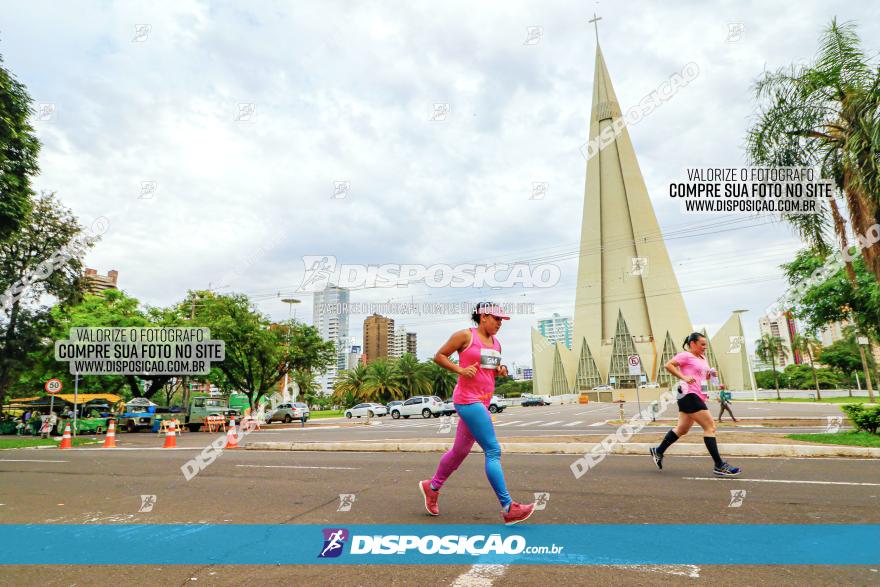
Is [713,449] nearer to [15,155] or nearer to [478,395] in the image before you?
[478,395]

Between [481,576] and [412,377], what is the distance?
56.4 m

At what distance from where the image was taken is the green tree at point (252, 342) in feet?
104

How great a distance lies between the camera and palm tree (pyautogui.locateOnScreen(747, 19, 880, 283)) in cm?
1017

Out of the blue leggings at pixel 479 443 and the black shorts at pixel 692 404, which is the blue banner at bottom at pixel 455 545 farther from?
the black shorts at pixel 692 404

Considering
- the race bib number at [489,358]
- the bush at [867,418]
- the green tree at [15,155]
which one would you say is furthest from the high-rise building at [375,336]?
the race bib number at [489,358]

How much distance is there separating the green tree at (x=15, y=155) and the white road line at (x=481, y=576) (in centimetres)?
1285

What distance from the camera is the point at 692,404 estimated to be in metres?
7.08

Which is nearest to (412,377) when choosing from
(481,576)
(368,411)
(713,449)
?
(368,411)

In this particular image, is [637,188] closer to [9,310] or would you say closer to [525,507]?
[9,310]

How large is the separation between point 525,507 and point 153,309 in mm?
38662

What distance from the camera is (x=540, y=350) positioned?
95.2 metres

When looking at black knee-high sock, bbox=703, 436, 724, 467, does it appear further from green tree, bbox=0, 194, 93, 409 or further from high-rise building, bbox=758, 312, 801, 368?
high-rise building, bbox=758, 312, 801, 368

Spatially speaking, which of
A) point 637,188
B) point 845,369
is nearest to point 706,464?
point 845,369

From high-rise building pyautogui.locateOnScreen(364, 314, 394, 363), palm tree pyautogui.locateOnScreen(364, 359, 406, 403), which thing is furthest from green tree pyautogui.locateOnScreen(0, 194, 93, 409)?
high-rise building pyautogui.locateOnScreen(364, 314, 394, 363)
